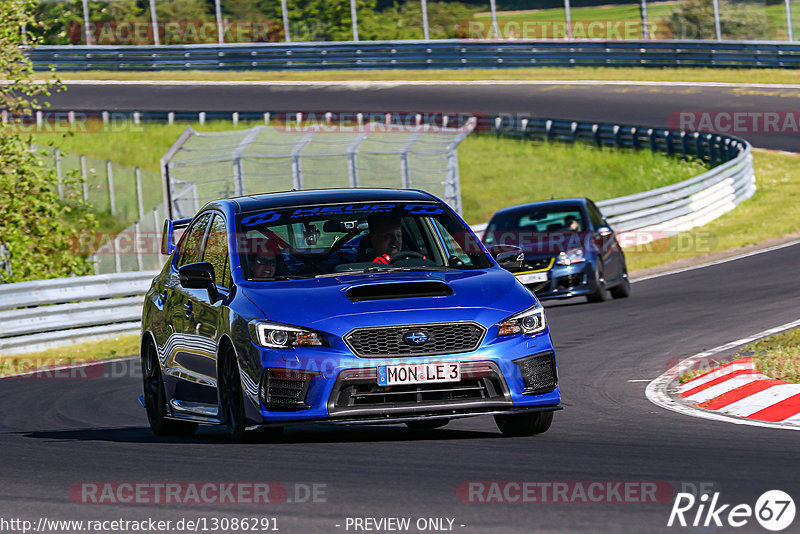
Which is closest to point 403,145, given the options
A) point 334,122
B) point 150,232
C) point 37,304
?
point 150,232

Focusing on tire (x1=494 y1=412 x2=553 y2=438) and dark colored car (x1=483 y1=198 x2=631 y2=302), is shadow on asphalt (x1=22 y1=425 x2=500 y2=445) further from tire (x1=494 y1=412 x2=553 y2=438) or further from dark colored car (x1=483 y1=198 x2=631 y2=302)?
dark colored car (x1=483 y1=198 x2=631 y2=302)

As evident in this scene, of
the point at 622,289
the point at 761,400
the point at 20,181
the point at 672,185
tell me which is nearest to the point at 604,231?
the point at 622,289

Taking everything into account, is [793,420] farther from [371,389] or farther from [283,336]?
[283,336]

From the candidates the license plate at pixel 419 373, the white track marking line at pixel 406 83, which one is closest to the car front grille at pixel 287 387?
the license plate at pixel 419 373

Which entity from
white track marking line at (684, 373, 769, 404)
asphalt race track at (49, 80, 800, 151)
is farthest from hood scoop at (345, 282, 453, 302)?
asphalt race track at (49, 80, 800, 151)

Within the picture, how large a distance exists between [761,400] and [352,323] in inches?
139

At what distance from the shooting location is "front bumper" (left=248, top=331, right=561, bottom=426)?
8.08 metres

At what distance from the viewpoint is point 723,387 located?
10.9 meters

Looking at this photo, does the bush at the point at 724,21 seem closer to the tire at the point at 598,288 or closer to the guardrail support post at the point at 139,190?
the guardrail support post at the point at 139,190

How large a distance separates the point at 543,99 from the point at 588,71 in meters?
5.18

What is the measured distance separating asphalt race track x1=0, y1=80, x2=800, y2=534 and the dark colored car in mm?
2216

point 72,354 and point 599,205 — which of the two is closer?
point 72,354

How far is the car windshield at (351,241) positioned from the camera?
9.03 metres

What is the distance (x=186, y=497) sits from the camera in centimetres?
684
